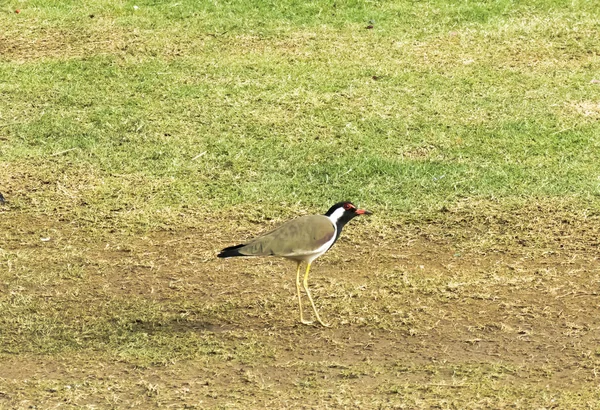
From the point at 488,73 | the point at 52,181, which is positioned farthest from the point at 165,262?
the point at 488,73

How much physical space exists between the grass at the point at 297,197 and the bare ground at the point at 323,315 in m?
0.02

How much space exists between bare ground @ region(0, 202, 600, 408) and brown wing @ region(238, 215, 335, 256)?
49 centimetres

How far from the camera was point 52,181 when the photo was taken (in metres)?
8.43

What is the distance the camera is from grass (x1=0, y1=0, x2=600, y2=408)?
575cm

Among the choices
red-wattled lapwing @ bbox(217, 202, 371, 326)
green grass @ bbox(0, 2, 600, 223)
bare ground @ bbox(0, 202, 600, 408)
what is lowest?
bare ground @ bbox(0, 202, 600, 408)

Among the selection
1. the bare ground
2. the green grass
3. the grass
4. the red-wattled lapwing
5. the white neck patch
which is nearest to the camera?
the bare ground

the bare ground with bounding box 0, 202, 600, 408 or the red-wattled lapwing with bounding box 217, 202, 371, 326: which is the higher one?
the red-wattled lapwing with bounding box 217, 202, 371, 326

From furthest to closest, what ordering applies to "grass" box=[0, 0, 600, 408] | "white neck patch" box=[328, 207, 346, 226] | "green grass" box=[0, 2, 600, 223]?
"green grass" box=[0, 2, 600, 223] → "white neck patch" box=[328, 207, 346, 226] → "grass" box=[0, 0, 600, 408]

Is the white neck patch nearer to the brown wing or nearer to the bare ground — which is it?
the brown wing

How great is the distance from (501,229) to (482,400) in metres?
2.34

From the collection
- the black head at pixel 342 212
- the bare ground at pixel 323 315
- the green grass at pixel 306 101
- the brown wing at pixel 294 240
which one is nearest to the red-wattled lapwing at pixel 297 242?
the brown wing at pixel 294 240

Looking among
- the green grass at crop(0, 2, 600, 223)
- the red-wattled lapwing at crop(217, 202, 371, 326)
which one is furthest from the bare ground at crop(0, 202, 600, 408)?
the green grass at crop(0, 2, 600, 223)

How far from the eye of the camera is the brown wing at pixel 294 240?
602 centimetres

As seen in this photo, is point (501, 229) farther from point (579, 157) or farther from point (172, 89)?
point (172, 89)
